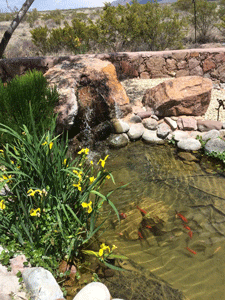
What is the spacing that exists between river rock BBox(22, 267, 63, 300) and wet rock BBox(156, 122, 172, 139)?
359 centimetres

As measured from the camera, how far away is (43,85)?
351 cm

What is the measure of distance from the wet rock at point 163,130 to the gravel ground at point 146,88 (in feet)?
3.12

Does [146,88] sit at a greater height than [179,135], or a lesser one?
greater

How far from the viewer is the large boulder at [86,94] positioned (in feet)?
13.9

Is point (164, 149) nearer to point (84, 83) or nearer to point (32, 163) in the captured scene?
point (84, 83)

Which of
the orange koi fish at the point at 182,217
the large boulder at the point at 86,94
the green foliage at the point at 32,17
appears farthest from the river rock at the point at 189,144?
the green foliage at the point at 32,17

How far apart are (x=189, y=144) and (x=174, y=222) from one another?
202 cm

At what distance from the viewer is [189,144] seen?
14.8 ft

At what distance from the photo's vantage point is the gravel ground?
5.34m

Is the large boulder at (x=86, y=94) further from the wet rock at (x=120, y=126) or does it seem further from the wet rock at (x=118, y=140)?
the wet rock at (x=118, y=140)

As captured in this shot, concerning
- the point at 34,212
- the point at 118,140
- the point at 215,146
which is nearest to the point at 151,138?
the point at 118,140

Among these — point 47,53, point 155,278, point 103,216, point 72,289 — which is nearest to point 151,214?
point 103,216

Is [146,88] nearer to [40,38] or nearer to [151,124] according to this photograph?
[151,124]

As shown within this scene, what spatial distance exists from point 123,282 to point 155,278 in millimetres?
296
